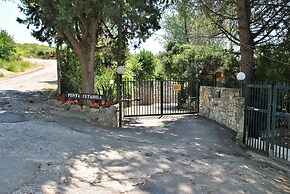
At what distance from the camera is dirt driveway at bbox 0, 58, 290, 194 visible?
3.86 meters

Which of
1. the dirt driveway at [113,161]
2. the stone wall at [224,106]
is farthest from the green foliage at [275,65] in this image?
the dirt driveway at [113,161]

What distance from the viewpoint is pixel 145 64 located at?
64.4ft

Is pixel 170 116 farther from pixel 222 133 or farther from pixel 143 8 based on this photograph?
pixel 143 8

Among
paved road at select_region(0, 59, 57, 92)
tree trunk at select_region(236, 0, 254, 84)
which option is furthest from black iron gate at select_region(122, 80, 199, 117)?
paved road at select_region(0, 59, 57, 92)

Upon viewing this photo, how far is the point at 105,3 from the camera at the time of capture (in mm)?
7500

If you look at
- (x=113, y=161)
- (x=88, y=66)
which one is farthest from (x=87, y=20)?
(x=113, y=161)

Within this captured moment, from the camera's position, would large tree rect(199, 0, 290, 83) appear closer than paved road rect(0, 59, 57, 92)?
Yes

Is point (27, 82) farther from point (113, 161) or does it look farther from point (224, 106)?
point (113, 161)

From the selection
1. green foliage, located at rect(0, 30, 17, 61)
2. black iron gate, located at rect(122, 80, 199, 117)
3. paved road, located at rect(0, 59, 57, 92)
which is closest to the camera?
black iron gate, located at rect(122, 80, 199, 117)

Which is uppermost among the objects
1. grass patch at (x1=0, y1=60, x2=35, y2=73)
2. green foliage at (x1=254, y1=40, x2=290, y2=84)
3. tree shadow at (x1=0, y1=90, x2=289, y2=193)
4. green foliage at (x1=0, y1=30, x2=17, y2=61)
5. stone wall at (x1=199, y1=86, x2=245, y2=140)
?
green foliage at (x1=0, y1=30, x2=17, y2=61)

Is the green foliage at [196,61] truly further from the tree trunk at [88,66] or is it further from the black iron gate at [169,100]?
the tree trunk at [88,66]

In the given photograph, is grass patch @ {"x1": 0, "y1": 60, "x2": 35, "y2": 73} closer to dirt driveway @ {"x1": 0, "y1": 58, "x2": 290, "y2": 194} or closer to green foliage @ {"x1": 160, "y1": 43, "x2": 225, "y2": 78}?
green foliage @ {"x1": 160, "y1": 43, "x2": 225, "y2": 78}

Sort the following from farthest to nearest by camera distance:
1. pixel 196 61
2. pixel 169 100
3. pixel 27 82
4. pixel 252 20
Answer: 1. pixel 169 100
2. pixel 27 82
3. pixel 196 61
4. pixel 252 20

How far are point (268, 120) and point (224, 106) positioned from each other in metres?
2.85
